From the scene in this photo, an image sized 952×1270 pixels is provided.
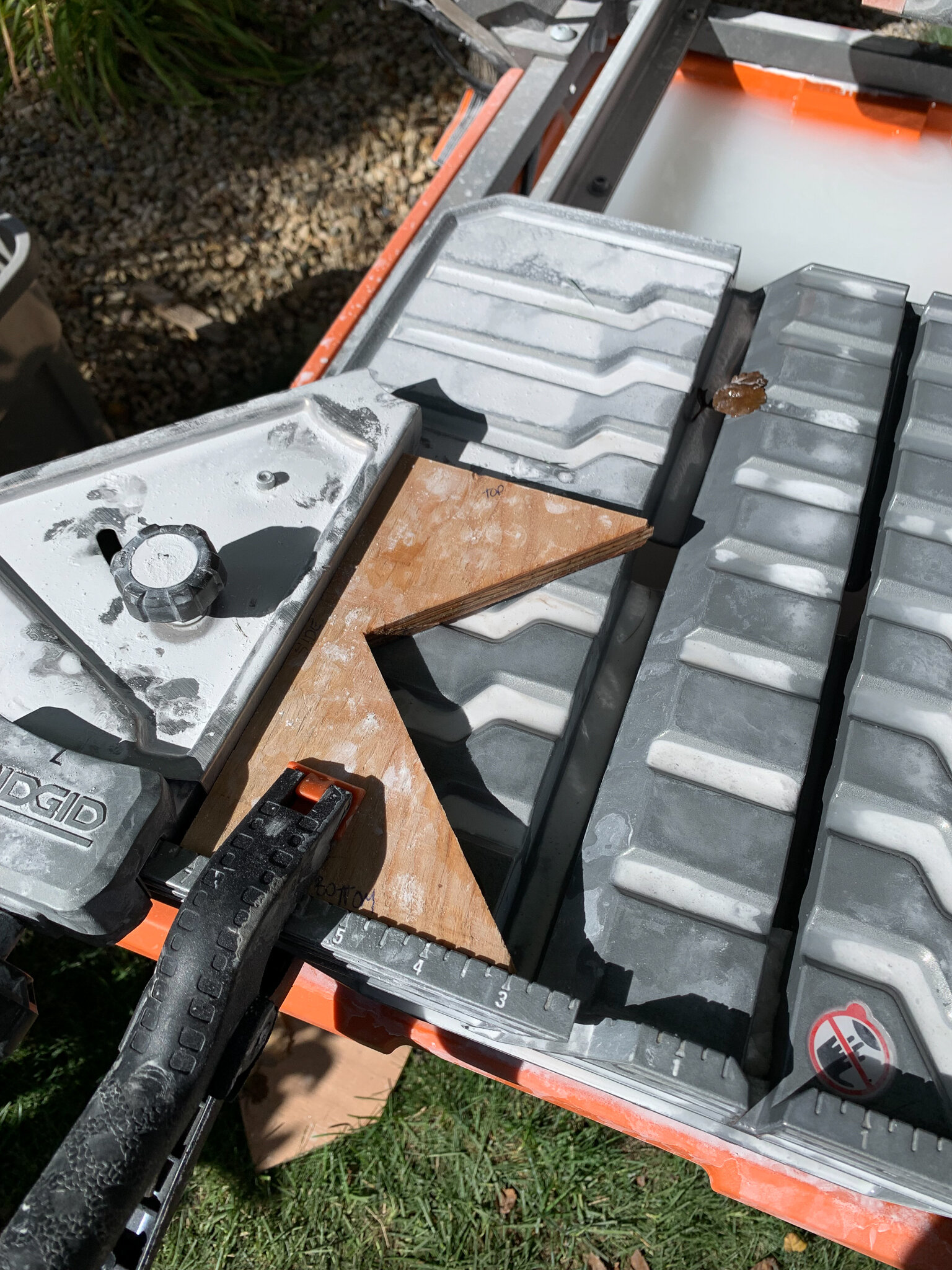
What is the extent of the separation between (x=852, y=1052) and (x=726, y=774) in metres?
0.53

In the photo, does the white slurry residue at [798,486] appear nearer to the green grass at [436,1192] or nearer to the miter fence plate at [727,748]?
the miter fence plate at [727,748]

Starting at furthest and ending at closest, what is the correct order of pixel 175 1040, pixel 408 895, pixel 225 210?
1. pixel 225 210
2. pixel 408 895
3. pixel 175 1040

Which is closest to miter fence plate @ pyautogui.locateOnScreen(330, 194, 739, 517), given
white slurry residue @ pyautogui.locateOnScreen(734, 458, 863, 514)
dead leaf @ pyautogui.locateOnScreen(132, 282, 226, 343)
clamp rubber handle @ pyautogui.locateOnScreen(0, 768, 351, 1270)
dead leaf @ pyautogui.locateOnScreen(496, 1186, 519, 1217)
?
white slurry residue @ pyautogui.locateOnScreen(734, 458, 863, 514)

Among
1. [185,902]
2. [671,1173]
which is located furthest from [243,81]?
[671,1173]

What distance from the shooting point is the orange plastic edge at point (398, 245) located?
261 cm

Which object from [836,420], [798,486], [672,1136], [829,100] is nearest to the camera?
[672,1136]

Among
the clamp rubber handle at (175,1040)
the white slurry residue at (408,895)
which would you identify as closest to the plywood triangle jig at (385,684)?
the white slurry residue at (408,895)

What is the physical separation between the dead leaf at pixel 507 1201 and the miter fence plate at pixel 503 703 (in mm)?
1385

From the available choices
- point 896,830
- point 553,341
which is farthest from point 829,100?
point 896,830

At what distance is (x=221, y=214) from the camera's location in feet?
14.9

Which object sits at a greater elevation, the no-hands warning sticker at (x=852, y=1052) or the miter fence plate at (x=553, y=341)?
the miter fence plate at (x=553, y=341)

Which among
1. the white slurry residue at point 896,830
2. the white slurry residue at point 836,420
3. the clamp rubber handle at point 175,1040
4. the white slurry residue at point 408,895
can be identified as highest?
the white slurry residue at point 836,420

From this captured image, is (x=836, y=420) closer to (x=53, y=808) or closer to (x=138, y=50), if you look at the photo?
(x=53, y=808)

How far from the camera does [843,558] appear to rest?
206 cm
